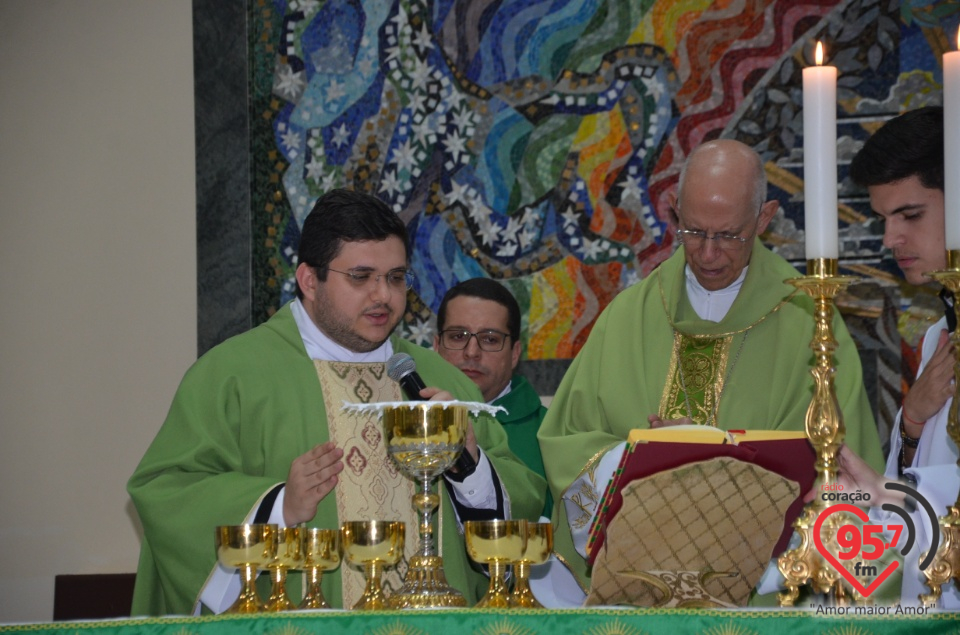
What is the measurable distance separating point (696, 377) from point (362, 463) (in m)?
1.27

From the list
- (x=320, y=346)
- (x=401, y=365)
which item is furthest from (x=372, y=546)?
(x=320, y=346)

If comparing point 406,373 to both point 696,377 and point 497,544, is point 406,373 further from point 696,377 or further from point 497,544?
point 696,377

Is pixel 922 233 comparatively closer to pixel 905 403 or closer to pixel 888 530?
pixel 905 403

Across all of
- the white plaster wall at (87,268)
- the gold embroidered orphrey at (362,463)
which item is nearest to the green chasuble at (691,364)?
the gold embroidered orphrey at (362,463)

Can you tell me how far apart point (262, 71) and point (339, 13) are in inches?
19.5

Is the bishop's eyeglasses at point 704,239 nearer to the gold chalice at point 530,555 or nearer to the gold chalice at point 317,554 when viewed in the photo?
the gold chalice at point 530,555

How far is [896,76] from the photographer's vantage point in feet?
18.4

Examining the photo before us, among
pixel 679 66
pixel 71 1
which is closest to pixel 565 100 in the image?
pixel 679 66

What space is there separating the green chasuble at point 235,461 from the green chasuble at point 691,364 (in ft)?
1.13

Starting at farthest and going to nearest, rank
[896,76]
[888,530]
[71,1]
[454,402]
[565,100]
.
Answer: [71,1] → [565,100] → [896,76] → [454,402] → [888,530]

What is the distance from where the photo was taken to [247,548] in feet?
8.75

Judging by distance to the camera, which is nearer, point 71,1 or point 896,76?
point 896,76

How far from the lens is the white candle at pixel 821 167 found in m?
2.33

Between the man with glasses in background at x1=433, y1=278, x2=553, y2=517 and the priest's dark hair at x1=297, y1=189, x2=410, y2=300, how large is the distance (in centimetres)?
135
